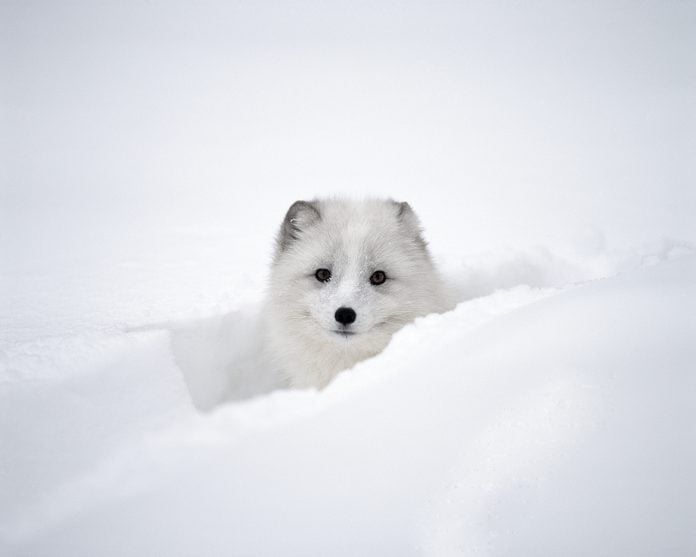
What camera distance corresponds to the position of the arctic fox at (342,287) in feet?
8.63

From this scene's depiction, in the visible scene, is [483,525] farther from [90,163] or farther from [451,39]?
[451,39]

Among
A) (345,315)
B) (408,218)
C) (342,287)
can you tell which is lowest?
(345,315)

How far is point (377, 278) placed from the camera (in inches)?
111

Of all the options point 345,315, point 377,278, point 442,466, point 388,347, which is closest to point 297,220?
point 377,278

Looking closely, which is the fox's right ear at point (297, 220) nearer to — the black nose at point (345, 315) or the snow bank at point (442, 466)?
the black nose at point (345, 315)

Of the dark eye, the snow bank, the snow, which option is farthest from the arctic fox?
the snow bank

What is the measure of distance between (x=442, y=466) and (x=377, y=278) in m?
1.72

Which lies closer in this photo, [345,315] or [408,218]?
[345,315]

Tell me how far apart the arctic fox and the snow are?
0.41 metres

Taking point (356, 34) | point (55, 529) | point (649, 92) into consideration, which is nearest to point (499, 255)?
point (55, 529)

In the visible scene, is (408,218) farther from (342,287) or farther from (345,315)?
(345,315)

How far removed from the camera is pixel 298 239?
10.2 ft

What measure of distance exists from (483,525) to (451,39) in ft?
57.4

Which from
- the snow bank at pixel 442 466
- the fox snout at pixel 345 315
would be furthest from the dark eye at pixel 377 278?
the snow bank at pixel 442 466
